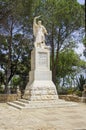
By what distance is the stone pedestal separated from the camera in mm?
15602

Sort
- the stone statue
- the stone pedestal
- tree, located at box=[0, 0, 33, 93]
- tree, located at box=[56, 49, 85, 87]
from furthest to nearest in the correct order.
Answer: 1. tree, located at box=[56, 49, 85, 87]
2. tree, located at box=[0, 0, 33, 93]
3. the stone statue
4. the stone pedestal

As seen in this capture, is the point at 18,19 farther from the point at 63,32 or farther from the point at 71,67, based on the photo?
the point at 71,67

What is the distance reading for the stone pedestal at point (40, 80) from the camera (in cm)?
1560

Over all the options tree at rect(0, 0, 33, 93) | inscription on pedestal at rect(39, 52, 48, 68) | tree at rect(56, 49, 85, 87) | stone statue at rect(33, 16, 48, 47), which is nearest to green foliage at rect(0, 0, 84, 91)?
tree at rect(0, 0, 33, 93)

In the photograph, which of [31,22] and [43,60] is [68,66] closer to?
[31,22]

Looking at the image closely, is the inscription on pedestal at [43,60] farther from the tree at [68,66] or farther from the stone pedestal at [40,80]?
the tree at [68,66]

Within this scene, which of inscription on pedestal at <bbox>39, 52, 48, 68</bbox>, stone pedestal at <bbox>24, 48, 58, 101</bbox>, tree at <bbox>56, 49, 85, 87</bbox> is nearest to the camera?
stone pedestal at <bbox>24, 48, 58, 101</bbox>

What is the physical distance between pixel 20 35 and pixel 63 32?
15.7ft

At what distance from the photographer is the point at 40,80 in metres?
16.4

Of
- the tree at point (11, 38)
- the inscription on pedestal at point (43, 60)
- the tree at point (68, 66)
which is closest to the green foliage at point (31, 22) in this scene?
the tree at point (11, 38)

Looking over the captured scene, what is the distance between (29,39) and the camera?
2930 centimetres

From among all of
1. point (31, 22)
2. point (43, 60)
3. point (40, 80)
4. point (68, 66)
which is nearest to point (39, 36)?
point (43, 60)

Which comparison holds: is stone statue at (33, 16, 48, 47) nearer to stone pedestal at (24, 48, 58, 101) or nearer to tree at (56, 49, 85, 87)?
stone pedestal at (24, 48, 58, 101)

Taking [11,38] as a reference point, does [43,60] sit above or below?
below
